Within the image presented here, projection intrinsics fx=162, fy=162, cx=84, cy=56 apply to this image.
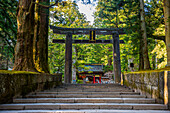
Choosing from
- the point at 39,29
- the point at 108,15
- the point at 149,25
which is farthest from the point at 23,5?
the point at 108,15

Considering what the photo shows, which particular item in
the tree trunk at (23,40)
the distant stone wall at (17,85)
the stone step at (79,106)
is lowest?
the stone step at (79,106)

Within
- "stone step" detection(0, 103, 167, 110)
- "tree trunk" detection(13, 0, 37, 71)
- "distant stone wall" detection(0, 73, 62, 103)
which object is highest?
"tree trunk" detection(13, 0, 37, 71)

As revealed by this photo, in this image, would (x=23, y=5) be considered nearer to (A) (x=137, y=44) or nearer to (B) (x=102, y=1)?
(A) (x=137, y=44)

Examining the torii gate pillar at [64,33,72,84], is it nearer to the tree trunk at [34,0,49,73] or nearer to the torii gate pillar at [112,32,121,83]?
the torii gate pillar at [112,32,121,83]

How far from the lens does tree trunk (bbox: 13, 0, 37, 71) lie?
620 cm

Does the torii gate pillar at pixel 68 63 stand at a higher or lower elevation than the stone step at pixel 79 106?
higher

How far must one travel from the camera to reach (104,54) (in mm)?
19562

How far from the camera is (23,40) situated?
6227mm

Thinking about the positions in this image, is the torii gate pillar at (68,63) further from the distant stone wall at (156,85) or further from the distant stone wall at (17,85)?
the distant stone wall at (156,85)

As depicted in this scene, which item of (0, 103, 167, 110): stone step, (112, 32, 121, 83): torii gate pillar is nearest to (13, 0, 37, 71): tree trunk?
(0, 103, 167, 110): stone step

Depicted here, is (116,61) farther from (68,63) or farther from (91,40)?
(68,63)

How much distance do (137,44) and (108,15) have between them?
874cm

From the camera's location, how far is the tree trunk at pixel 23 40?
6195 mm

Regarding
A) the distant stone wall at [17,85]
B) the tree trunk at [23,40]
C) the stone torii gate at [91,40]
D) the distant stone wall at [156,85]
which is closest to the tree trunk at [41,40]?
the tree trunk at [23,40]
